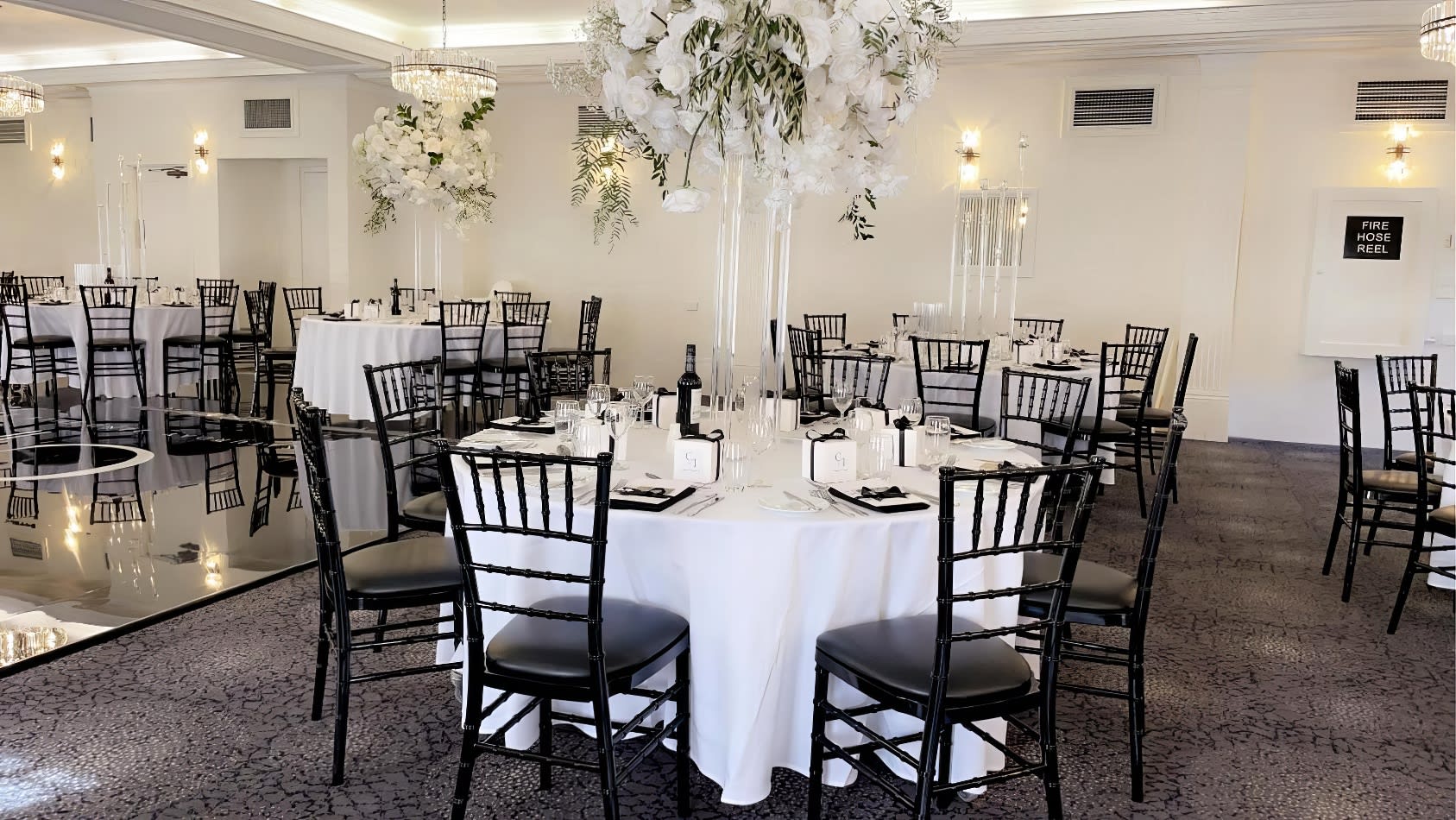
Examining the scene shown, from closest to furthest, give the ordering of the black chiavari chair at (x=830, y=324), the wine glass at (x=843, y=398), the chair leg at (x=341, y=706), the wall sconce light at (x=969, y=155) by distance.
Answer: the chair leg at (x=341, y=706), the wine glass at (x=843, y=398), the wall sconce light at (x=969, y=155), the black chiavari chair at (x=830, y=324)

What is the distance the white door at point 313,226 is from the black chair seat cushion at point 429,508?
32.3ft

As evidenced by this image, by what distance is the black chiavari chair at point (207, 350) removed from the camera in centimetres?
961

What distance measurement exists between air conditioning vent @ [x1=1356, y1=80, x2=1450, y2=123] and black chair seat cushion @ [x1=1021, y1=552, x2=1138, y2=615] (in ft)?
26.0

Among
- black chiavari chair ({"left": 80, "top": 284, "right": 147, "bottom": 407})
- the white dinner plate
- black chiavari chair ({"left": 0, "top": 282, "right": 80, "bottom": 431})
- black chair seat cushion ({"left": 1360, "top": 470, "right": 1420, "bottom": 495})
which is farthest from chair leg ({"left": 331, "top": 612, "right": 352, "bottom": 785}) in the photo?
black chiavari chair ({"left": 80, "top": 284, "right": 147, "bottom": 407})

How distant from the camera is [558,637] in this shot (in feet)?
8.67

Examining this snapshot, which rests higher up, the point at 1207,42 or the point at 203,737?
the point at 1207,42

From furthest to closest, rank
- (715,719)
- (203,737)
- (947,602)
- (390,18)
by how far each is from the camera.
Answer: (390,18) < (203,737) < (715,719) < (947,602)

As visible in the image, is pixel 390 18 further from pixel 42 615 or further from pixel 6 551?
pixel 42 615

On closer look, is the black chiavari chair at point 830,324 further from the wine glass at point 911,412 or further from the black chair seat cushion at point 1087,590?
the black chair seat cushion at point 1087,590

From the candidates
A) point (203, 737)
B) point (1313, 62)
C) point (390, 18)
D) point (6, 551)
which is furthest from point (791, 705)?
point (390, 18)

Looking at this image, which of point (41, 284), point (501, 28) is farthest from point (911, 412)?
point (41, 284)

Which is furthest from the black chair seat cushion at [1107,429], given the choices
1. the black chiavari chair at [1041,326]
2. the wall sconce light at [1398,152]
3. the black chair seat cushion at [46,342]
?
the black chair seat cushion at [46,342]

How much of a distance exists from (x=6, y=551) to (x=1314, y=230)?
32.8 ft

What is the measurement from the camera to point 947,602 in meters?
2.39
